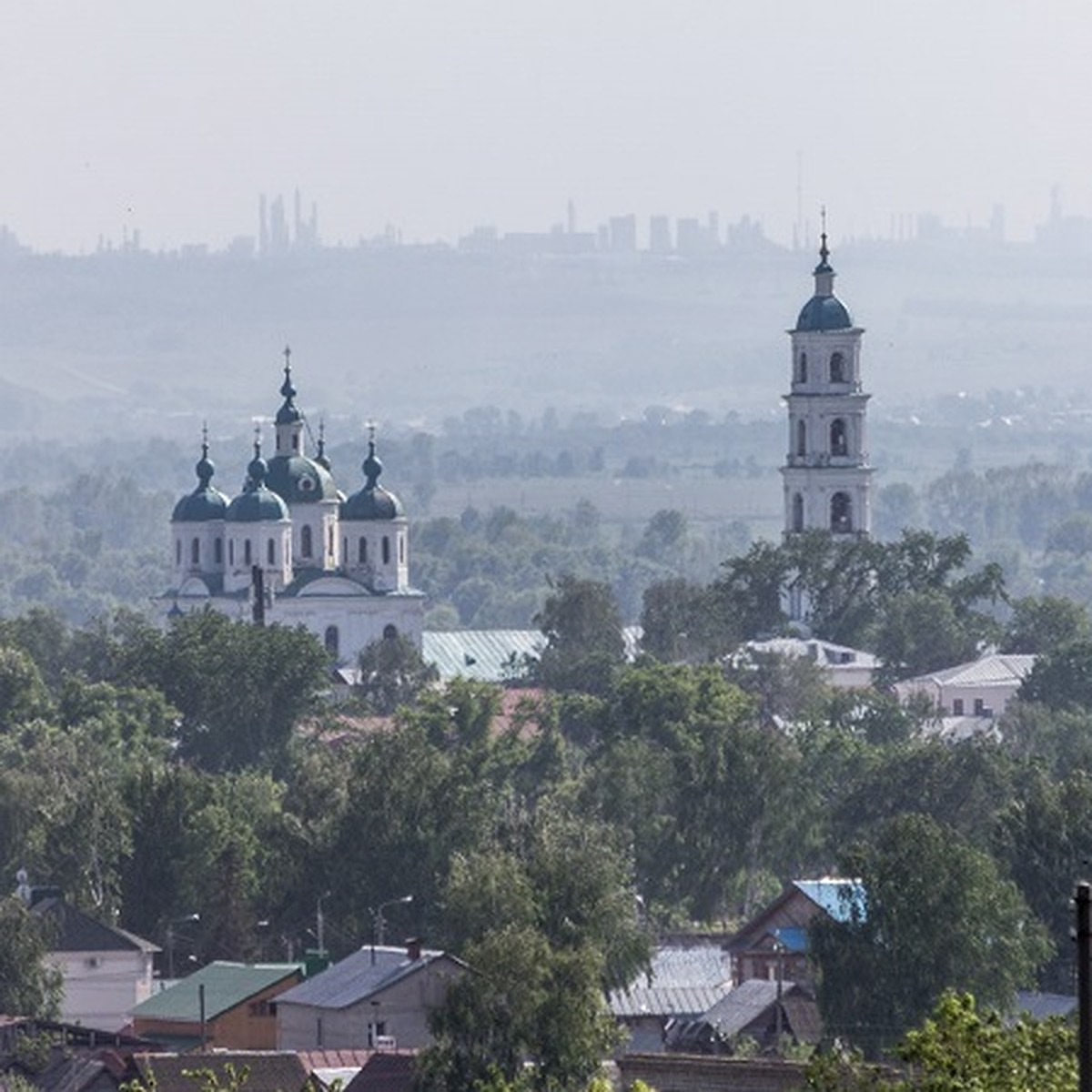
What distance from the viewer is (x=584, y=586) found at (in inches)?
4525

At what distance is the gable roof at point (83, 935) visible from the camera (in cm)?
6038

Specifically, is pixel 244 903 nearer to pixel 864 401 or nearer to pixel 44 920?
pixel 44 920

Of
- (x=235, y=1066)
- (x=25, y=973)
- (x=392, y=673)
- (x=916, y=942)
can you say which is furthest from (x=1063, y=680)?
(x=235, y=1066)

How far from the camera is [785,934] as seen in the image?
58.1 metres

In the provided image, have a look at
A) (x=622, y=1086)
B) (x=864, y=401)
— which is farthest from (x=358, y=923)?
(x=864, y=401)

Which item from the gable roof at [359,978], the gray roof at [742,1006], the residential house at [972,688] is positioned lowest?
the residential house at [972,688]

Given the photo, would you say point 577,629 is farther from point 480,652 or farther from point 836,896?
point 836,896

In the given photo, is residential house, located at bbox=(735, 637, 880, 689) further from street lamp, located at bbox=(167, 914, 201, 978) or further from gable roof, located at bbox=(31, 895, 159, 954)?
gable roof, located at bbox=(31, 895, 159, 954)

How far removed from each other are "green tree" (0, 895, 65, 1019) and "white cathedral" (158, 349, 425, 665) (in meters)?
54.4

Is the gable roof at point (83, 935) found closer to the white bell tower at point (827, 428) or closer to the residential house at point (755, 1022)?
the residential house at point (755, 1022)

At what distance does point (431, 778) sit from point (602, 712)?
2034 centimetres

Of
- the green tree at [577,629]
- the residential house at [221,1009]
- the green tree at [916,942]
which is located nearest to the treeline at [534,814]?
the green tree at [916,942]

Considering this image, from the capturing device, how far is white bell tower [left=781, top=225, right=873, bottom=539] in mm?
112250

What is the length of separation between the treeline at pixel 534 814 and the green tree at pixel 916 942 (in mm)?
36
